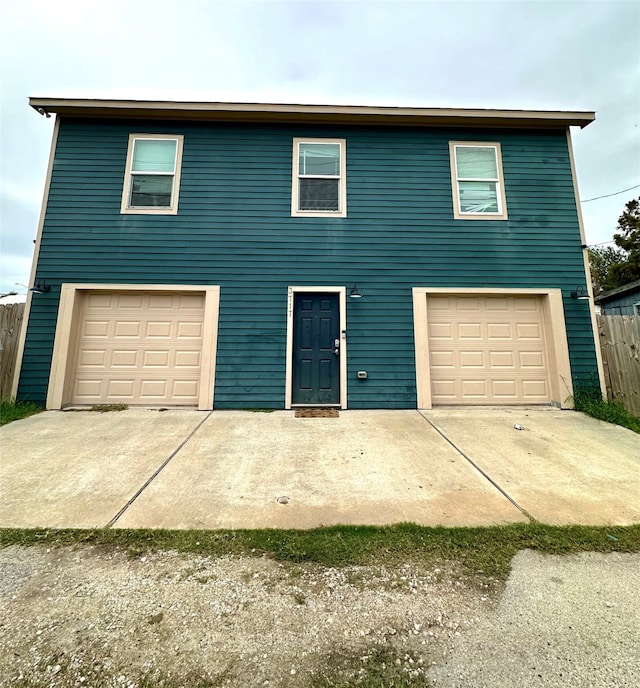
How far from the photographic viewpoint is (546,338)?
563 cm

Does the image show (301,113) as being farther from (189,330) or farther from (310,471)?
(310,471)

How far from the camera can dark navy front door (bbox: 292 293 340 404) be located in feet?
17.7

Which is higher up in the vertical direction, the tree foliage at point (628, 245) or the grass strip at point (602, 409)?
the tree foliage at point (628, 245)

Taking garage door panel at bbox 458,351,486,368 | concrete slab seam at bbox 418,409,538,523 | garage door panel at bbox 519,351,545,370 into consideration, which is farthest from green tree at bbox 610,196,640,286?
concrete slab seam at bbox 418,409,538,523

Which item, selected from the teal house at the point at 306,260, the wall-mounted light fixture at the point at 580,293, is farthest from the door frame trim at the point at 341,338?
the wall-mounted light fixture at the point at 580,293

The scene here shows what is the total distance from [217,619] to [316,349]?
13.9 ft

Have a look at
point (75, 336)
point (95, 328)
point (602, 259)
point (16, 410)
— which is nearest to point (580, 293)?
point (95, 328)

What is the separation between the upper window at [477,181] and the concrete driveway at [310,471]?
3.87 metres

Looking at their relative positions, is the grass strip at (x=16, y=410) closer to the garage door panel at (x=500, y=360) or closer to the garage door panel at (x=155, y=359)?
the garage door panel at (x=155, y=359)

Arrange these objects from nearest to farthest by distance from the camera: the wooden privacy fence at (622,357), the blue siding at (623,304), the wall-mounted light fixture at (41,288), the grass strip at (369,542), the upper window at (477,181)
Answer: the grass strip at (369,542)
the wooden privacy fence at (622,357)
the wall-mounted light fixture at (41,288)
the upper window at (477,181)
the blue siding at (623,304)

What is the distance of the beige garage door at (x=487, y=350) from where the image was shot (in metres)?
5.51

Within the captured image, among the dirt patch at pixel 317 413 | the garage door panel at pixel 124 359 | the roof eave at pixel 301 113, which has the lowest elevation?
the dirt patch at pixel 317 413

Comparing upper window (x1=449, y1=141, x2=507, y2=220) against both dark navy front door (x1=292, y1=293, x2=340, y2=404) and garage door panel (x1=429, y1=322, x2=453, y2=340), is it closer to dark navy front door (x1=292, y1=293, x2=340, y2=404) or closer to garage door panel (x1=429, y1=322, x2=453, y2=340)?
garage door panel (x1=429, y1=322, x2=453, y2=340)

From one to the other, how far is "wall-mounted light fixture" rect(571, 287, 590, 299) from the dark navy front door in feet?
14.0
